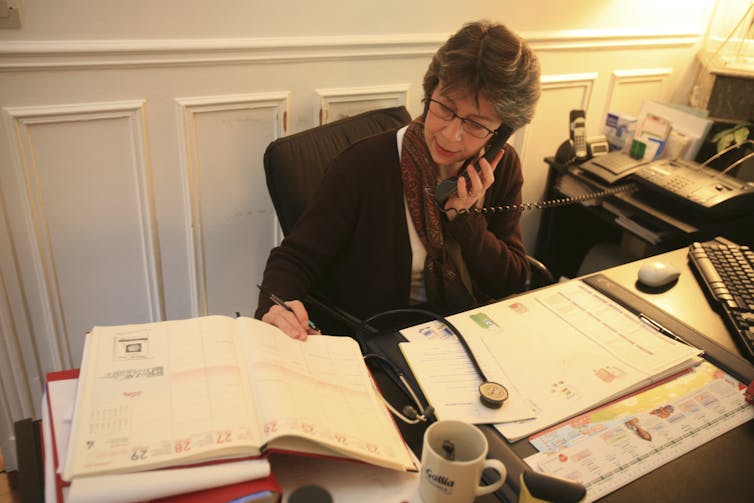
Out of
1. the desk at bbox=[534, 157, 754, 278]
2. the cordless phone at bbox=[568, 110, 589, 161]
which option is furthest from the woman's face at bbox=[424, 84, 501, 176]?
the cordless phone at bbox=[568, 110, 589, 161]

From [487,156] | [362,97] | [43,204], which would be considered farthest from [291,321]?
[362,97]

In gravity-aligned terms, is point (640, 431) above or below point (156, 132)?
below

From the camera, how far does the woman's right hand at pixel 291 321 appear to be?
37.2 inches

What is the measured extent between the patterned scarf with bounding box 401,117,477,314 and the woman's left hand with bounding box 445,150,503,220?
45mm

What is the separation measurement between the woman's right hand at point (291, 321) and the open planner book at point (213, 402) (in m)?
0.05

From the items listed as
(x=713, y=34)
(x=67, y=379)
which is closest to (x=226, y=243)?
(x=67, y=379)

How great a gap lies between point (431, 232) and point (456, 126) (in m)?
0.26

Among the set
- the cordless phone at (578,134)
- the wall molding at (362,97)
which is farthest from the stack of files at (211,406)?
the cordless phone at (578,134)

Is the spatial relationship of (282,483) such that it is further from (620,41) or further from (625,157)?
(620,41)

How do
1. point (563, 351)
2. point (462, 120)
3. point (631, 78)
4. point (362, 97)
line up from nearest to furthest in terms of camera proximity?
1. point (563, 351)
2. point (462, 120)
3. point (362, 97)
4. point (631, 78)

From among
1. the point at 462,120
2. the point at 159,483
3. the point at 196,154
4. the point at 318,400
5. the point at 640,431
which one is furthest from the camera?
the point at 196,154

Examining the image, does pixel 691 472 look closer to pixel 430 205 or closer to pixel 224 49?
pixel 430 205

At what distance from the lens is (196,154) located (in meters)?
1.69

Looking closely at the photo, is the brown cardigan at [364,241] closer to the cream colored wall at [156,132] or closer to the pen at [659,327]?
the pen at [659,327]
